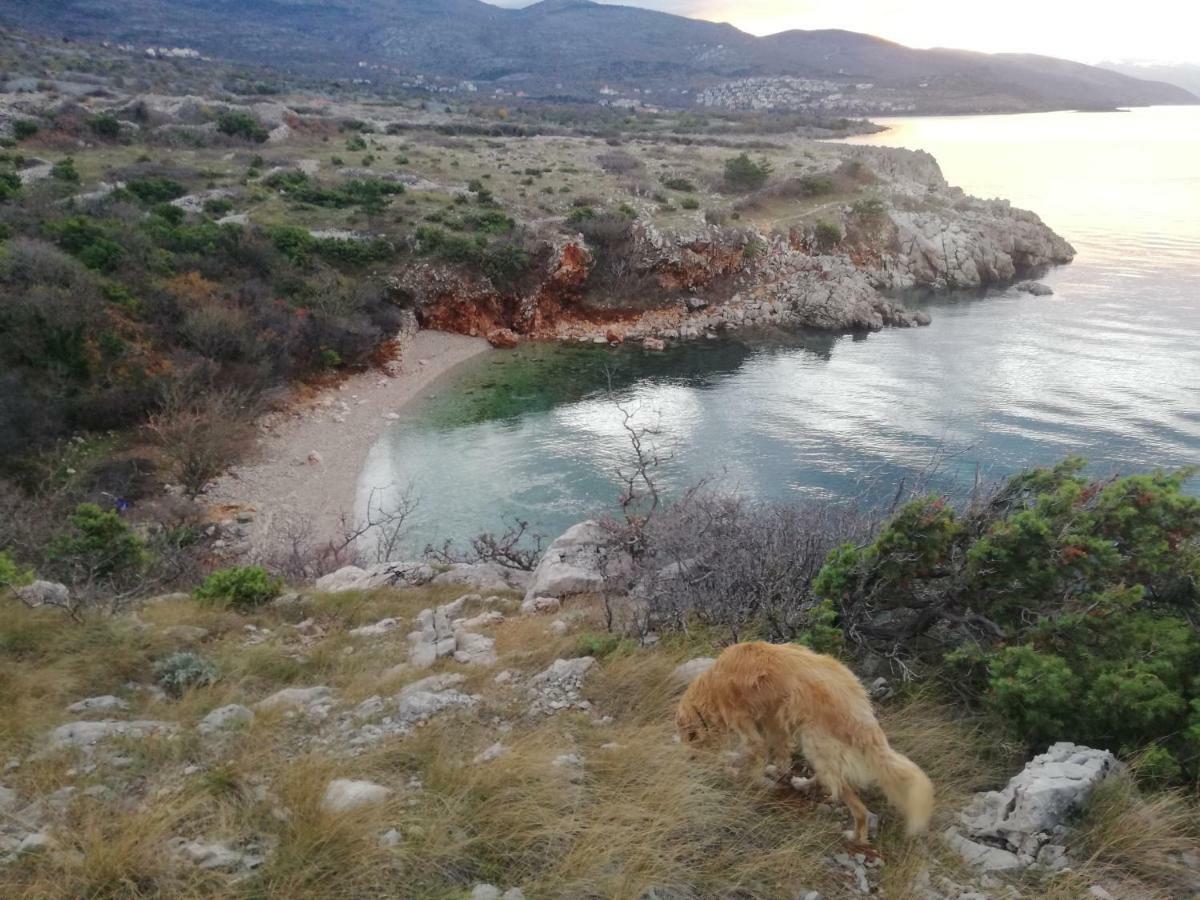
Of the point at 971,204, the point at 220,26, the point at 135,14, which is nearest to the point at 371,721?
the point at 971,204

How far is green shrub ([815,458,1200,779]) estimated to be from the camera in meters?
4.25

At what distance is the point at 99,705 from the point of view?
16.4 feet

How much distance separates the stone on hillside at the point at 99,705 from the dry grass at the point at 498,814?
92 millimetres

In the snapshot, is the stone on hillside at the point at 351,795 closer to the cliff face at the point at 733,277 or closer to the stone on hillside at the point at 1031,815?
the stone on hillside at the point at 1031,815

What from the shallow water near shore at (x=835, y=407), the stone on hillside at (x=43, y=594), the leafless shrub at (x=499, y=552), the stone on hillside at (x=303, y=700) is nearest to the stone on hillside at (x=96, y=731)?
the stone on hillside at (x=303, y=700)

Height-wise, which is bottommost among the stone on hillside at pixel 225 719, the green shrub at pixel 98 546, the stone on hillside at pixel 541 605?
the green shrub at pixel 98 546

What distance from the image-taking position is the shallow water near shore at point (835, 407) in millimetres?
18344

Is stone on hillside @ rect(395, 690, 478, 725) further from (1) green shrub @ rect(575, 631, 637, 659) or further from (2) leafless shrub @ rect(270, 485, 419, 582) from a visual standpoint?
(2) leafless shrub @ rect(270, 485, 419, 582)

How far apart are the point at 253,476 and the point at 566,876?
17.2 m

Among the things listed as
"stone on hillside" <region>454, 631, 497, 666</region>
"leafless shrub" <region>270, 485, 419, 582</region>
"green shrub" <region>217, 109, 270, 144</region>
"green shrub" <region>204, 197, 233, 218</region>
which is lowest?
"leafless shrub" <region>270, 485, 419, 582</region>

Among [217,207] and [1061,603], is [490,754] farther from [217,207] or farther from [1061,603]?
[217,207]

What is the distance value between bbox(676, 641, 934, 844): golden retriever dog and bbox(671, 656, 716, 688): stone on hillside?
0.96 m

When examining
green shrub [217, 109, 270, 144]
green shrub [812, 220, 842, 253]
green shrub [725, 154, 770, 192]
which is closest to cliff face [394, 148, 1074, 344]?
green shrub [812, 220, 842, 253]

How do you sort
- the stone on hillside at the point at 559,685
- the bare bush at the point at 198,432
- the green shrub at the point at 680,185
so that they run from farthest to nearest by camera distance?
the green shrub at the point at 680,185 < the bare bush at the point at 198,432 < the stone on hillside at the point at 559,685
